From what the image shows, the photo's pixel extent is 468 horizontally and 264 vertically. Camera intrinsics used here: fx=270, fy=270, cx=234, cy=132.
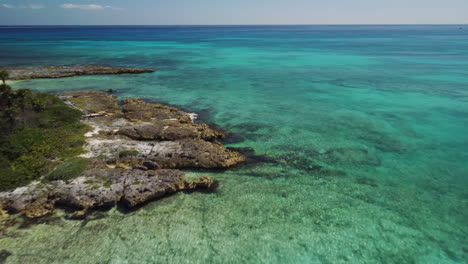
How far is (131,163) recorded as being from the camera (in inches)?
821

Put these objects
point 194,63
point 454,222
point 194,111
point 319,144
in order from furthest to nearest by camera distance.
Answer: point 194,63 → point 194,111 → point 319,144 → point 454,222

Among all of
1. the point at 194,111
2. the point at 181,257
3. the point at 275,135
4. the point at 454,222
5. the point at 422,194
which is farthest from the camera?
the point at 194,111

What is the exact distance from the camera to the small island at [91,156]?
1698 cm

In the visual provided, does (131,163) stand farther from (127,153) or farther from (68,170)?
(68,170)

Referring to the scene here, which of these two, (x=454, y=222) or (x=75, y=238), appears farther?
(x=454, y=222)

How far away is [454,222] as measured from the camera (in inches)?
630

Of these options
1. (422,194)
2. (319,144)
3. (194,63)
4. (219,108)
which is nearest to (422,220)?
(422,194)

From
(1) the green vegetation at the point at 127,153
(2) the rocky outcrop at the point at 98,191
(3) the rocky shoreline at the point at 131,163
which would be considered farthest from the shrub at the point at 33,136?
(1) the green vegetation at the point at 127,153

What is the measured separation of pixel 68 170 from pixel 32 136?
6227 millimetres

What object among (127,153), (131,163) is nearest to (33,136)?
(127,153)

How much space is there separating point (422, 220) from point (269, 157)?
11.2 metres

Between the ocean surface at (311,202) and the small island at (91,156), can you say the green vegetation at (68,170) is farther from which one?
the ocean surface at (311,202)

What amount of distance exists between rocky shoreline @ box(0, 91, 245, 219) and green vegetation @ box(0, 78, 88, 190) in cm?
103

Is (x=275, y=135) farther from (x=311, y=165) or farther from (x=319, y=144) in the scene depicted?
(x=311, y=165)
